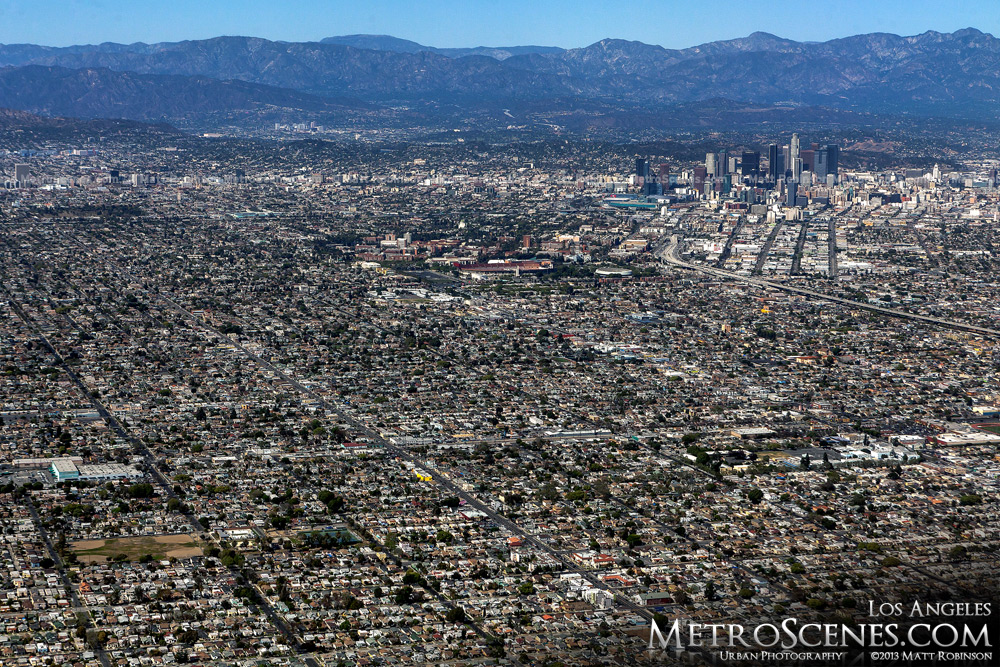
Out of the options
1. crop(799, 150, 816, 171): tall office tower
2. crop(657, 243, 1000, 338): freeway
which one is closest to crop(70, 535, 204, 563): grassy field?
crop(657, 243, 1000, 338): freeway

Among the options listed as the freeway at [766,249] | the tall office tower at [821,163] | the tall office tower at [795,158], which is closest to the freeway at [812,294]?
the freeway at [766,249]

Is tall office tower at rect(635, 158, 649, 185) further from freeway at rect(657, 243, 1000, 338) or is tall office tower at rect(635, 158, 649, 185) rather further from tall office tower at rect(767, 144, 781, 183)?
freeway at rect(657, 243, 1000, 338)

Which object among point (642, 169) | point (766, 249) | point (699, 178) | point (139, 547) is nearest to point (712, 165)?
point (699, 178)

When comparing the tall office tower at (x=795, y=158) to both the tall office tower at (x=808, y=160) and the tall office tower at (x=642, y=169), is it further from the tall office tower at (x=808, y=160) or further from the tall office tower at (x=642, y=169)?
the tall office tower at (x=642, y=169)

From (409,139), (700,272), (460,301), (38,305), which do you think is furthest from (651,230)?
(409,139)

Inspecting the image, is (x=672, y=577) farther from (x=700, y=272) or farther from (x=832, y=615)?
(x=700, y=272)
